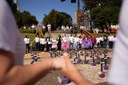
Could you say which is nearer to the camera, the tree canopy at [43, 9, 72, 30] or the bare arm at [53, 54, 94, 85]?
the bare arm at [53, 54, 94, 85]

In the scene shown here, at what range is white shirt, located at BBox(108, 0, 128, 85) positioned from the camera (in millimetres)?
1817

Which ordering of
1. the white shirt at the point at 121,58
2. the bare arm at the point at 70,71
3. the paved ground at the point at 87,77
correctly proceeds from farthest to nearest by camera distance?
1. the paved ground at the point at 87,77
2. the bare arm at the point at 70,71
3. the white shirt at the point at 121,58

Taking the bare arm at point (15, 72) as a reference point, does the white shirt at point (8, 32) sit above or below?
above

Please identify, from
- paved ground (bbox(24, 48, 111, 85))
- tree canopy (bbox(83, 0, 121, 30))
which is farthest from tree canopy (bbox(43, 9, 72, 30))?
paved ground (bbox(24, 48, 111, 85))

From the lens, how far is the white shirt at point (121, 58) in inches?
71.6

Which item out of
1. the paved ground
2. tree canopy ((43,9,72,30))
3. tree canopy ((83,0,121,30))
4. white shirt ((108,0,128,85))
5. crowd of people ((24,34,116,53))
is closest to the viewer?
white shirt ((108,0,128,85))

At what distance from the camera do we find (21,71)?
6.64ft

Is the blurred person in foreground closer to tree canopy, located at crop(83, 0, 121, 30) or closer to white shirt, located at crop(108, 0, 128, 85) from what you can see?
white shirt, located at crop(108, 0, 128, 85)

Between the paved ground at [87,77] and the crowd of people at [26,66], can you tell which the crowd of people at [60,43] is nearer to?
the paved ground at [87,77]

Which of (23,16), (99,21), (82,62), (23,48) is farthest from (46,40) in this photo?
(23,16)

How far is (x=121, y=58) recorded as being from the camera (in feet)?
5.99

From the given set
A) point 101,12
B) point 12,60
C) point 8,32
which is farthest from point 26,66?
point 101,12

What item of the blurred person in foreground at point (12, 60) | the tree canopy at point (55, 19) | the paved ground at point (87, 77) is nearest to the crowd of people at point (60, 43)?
the paved ground at point (87, 77)

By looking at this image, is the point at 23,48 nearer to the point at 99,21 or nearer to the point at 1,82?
the point at 1,82
